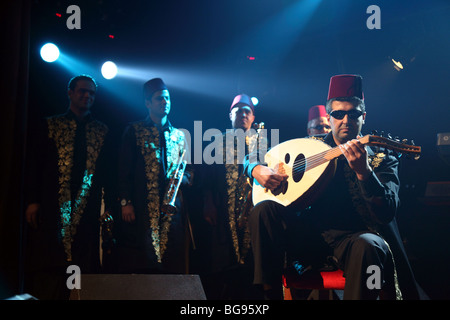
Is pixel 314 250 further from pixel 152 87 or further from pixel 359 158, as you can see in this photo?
pixel 152 87

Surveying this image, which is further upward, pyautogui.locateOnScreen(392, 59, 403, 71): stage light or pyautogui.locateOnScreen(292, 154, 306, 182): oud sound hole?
pyautogui.locateOnScreen(392, 59, 403, 71): stage light

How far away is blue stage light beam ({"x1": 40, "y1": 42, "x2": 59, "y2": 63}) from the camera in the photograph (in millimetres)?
3812

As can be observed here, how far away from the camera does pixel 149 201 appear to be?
128 inches

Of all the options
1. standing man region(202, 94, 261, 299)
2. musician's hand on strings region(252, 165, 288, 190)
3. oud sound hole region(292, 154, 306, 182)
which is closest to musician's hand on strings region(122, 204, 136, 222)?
standing man region(202, 94, 261, 299)

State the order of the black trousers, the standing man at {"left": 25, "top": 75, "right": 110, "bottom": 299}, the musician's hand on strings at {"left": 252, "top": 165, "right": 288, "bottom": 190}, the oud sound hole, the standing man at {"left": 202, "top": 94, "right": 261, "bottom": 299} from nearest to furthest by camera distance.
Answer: the black trousers → the oud sound hole → the musician's hand on strings at {"left": 252, "top": 165, "right": 288, "bottom": 190} → the standing man at {"left": 25, "top": 75, "right": 110, "bottom": 299} → the standing man at {"left": 202, "top": 94, "right": 261, "bottom": 299}

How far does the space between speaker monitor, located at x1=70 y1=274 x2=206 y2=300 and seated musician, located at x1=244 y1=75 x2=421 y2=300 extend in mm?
408

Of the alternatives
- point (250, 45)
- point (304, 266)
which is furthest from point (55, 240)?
point (250, 45)

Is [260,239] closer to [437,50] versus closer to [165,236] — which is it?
[165,236]

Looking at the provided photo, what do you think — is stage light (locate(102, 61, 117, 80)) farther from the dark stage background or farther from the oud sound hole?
the oud sound hole

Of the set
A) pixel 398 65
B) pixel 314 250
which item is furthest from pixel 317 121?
pixel 314 250

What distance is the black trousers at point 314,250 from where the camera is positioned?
1.99 meters

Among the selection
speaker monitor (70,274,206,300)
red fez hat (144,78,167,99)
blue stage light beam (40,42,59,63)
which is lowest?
speaker monitor (70,274,206,300)

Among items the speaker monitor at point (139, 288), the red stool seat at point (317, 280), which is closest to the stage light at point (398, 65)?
the red stool seat at point (317, 280)

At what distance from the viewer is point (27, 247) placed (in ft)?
9.95
